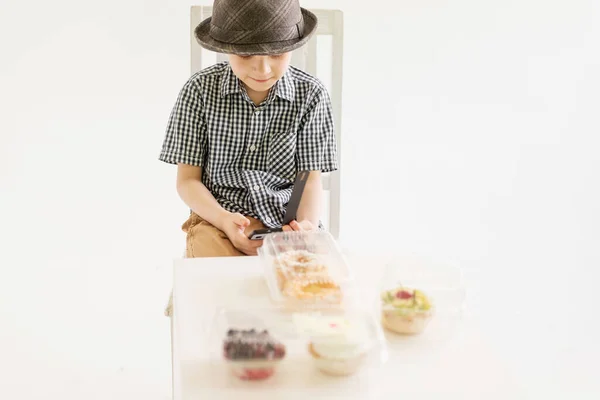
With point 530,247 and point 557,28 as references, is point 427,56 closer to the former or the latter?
point 557,28

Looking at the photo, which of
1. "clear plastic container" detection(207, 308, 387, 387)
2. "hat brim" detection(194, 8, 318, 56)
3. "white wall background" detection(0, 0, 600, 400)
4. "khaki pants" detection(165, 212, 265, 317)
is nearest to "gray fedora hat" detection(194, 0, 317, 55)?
"hat brim" detection(194, 8, 318, 56)

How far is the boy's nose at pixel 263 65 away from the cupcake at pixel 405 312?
595mm

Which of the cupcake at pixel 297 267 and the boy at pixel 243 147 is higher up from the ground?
the boy at pixel 243 147

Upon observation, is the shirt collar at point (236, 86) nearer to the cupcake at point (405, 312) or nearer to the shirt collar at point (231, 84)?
the shirt collar at point (231, 84)

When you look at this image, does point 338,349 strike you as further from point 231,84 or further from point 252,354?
point 231,84

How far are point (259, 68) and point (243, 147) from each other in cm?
23

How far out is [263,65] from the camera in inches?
61.1

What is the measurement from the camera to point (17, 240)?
2.52 meters

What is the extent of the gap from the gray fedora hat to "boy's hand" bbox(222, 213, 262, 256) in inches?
12.5

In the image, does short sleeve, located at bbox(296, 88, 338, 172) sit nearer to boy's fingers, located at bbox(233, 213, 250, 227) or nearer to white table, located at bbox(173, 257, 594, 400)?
boy's fingers, located at bbox(233, 213, 250, 227)

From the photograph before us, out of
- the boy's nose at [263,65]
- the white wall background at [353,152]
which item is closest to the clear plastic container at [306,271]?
the boy's nose at [263,65]

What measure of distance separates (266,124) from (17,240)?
1.17 metres

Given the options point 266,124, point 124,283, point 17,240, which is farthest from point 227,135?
point 17,240

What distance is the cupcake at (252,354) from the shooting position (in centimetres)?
98
